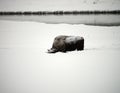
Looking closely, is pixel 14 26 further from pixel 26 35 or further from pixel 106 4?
pixel 106 4

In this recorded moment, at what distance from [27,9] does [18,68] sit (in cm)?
82

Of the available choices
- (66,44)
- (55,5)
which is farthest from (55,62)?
(55,5)

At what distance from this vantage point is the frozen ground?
42.4 inches

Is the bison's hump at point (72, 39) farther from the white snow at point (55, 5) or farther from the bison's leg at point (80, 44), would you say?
the white snow at point (55, 5)

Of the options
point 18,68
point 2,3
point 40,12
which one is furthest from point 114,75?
point 2,3

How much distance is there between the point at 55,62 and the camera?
1.24 metres

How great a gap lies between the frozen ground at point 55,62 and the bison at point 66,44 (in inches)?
1.6

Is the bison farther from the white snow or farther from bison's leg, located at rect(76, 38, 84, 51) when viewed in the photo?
the white snow

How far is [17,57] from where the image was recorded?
1.29 meters

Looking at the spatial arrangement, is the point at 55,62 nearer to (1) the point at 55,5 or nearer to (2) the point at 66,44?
(2) the point at 66,44

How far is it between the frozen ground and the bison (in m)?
0.04

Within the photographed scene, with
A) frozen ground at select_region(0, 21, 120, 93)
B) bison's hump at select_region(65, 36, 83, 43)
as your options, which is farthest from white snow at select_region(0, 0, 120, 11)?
bison's hump at select_region(65, 36, 83, 43)

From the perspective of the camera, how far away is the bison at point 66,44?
1305 mm

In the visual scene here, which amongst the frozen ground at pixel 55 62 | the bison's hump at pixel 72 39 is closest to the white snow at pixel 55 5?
the frozen ground at pixel 55 62
